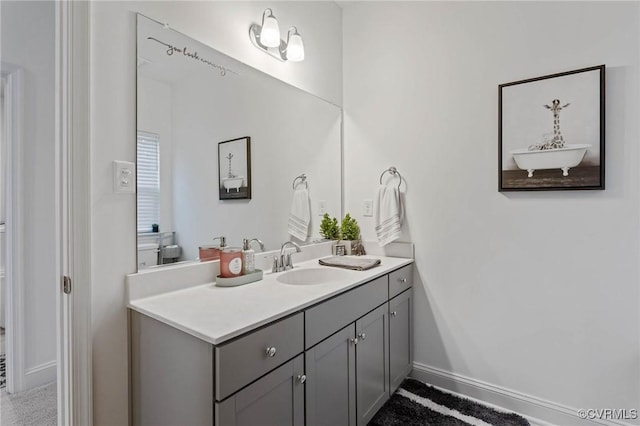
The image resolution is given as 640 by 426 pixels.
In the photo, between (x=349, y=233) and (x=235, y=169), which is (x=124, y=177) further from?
(x=349, y=233)

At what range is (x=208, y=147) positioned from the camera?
5.32 feet

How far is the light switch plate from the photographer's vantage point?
124 cm

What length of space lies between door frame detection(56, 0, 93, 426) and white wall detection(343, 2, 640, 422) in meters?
1.69

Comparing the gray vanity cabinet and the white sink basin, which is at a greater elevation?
the white sink basin

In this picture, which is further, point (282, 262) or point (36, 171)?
point (36, 171)

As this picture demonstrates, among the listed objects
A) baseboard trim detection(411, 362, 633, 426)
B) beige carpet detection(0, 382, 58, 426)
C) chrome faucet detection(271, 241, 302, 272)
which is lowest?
beige carpet detection(0, 382, 58, 426)

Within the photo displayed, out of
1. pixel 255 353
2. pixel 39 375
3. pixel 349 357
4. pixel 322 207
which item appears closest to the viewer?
pixel 255 353

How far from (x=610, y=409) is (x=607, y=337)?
1.14ft

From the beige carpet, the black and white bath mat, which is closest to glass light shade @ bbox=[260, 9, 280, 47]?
the black and white bath mat

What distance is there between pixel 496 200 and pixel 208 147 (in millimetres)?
1595

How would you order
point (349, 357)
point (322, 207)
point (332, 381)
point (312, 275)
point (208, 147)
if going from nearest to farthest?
point (332, 381)
point (349, 357)
point (208, 147)
point (312, 275)
point (322, 207)

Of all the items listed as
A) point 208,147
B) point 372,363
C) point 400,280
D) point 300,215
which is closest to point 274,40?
point 208,147

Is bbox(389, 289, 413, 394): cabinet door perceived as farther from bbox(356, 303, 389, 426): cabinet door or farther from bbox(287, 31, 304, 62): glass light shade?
bbox(287, 31, 304, 62): glass light shade

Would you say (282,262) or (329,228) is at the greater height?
(329,228)
